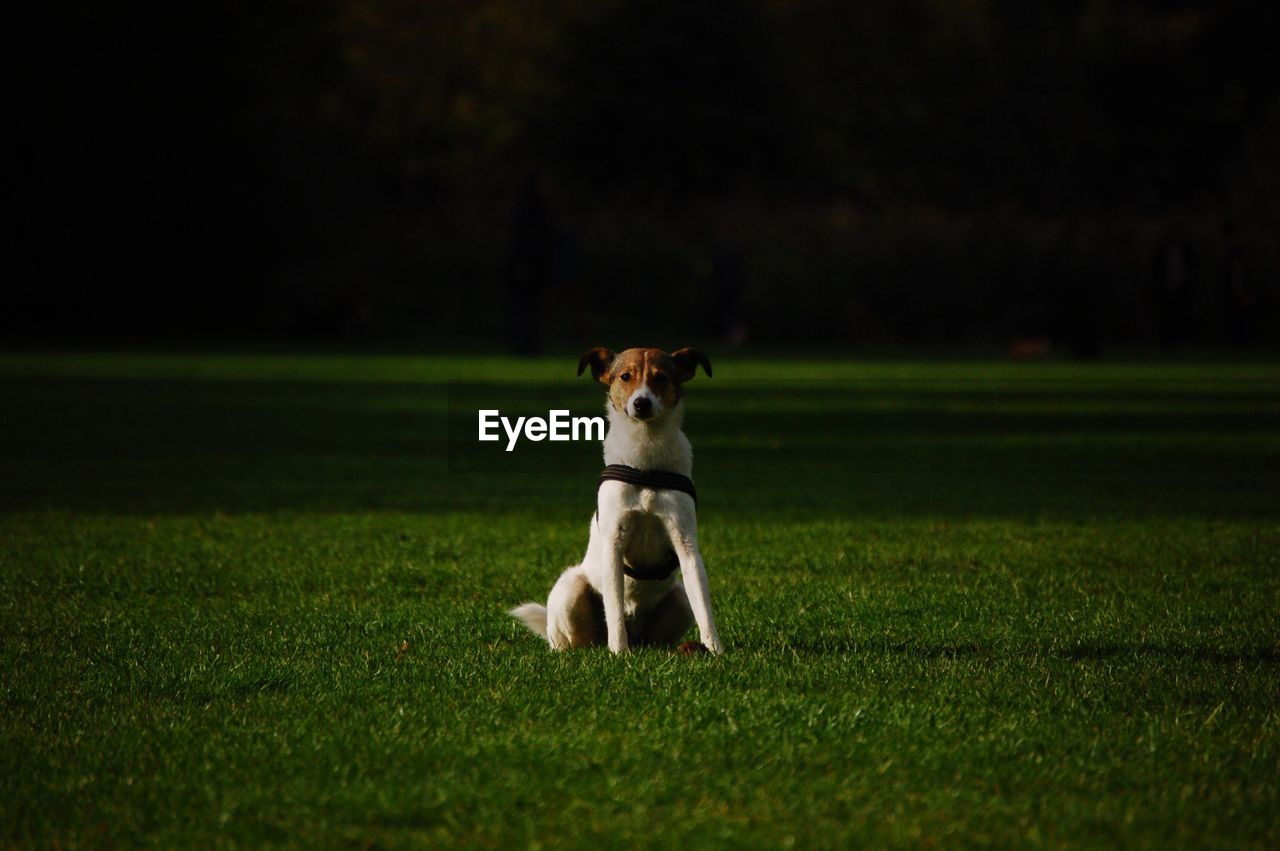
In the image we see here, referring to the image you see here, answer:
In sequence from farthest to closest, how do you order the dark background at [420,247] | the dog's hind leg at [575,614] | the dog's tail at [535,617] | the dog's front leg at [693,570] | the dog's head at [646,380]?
the dark background at [420,247] → the dog's tail at [535,617] → the dog's hind leg at [575,614] → the dog's head at [646,380] → the dog's front leg at [693,570]

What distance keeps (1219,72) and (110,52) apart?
43.2 metres

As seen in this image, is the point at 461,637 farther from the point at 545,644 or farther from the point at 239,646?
the point at 239,646

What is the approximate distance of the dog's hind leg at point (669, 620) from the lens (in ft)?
23.9

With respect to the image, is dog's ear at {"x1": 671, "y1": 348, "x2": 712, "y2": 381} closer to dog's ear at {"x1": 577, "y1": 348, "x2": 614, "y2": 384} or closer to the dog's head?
the dog's head

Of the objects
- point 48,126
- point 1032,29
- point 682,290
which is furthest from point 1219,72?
point 48,126

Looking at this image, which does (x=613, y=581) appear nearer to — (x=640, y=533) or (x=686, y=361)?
(x=640, y=533)

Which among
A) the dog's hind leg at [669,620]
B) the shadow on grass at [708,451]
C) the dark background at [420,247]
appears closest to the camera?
the dog's hind leg at [669,620]

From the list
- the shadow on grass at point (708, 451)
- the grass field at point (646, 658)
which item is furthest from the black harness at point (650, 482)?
the shadow on grass at point (708, 451)

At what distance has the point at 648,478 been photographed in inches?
271

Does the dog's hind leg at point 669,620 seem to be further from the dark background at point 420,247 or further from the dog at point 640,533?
the dark background at point 420,247

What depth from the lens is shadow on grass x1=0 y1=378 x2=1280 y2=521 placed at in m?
13.0

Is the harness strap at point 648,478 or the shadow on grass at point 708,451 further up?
the harness strap at point 648,478

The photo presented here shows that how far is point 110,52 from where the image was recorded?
146 ft

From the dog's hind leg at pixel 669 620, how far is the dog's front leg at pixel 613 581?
1.13 ft
